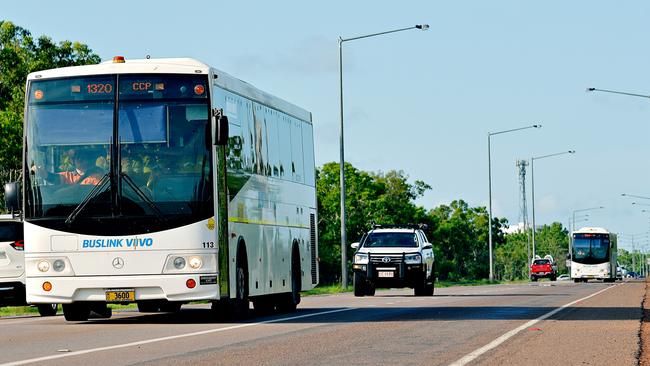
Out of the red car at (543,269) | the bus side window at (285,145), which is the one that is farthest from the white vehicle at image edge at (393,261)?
the red car at (543,269)

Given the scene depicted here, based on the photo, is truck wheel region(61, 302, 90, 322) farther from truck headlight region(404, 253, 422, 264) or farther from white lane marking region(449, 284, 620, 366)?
truck headlight region(404, 253, 422, 264)

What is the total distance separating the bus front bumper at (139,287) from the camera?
20.3 metres

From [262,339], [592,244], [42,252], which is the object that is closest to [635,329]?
[262,339]

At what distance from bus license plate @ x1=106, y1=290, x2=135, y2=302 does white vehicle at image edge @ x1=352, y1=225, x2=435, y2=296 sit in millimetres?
17472

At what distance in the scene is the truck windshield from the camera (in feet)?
125

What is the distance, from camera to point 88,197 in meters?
20.3

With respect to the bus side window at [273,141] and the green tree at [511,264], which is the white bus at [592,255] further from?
the green tree at [511,264]

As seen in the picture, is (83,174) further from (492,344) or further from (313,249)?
(313,249)

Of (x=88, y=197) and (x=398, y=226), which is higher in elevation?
(x=88, y=197)

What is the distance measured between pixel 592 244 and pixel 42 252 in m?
66.7

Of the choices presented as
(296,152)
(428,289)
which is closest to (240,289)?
(296,152)

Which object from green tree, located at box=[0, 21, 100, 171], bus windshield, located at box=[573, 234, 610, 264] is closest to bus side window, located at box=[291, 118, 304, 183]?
green tree, located at box=[0, 21, 100, 171]

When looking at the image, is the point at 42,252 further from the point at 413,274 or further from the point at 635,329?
the point at 413,274

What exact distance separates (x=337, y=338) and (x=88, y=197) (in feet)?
16.5
